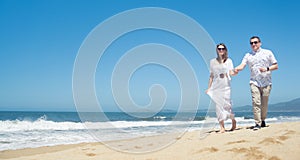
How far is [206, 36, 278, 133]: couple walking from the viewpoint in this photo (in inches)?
197

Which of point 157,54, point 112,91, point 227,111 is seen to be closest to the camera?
point 227,111

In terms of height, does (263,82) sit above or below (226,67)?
below

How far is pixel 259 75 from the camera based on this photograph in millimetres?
5000

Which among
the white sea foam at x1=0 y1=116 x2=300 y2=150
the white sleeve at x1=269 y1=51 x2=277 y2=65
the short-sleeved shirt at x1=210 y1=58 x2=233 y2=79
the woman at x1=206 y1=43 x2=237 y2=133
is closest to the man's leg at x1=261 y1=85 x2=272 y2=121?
the white sleeve at x1=269 y1=51 x2=277 y2=65

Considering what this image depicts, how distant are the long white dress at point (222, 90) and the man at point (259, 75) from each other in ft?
1.41

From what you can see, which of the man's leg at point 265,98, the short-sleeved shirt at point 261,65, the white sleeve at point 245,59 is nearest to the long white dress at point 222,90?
the white sleeve at point 245,59

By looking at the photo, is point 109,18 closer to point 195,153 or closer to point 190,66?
point 190,66

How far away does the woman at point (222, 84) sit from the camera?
526 centimetres

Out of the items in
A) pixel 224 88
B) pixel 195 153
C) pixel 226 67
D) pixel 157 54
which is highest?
pixel 157 54

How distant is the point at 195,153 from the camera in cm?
356

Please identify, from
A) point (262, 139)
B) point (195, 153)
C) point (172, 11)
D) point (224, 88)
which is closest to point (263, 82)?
point (224, 88)

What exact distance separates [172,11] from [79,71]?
276 centimetres

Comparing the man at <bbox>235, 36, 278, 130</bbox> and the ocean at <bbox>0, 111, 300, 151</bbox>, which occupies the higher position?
the man at <bbox>235, 36, 278, 130</bbox>

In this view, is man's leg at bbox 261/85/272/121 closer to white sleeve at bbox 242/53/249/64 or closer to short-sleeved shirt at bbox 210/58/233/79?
white sleeve at bbox 242/53/249/64
